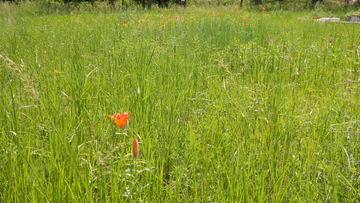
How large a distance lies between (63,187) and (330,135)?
1.68 metres

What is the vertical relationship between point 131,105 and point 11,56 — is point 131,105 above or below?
below

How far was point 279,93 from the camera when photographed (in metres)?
1.92

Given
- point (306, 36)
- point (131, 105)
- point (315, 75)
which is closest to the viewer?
point (131, 105)

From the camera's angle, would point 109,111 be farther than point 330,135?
Yes

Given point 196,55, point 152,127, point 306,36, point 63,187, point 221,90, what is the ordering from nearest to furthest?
point 63,187 → point 152,127 → point 221,90 → point 196,55 → point 306,36

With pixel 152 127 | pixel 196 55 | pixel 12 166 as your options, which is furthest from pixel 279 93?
pixel 12 166

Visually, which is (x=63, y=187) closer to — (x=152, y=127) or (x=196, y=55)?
(x=152, y=127)

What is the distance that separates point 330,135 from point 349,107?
520mm

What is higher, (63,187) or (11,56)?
(11,56)

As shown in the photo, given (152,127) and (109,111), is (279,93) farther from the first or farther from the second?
(109,111)

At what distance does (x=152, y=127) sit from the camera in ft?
5.15

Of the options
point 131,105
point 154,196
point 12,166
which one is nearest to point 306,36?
point 131,105

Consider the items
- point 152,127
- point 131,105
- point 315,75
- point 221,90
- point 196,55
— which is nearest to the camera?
point 152,127

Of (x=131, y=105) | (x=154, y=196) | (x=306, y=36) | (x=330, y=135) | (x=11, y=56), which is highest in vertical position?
(x=306, y=36)
